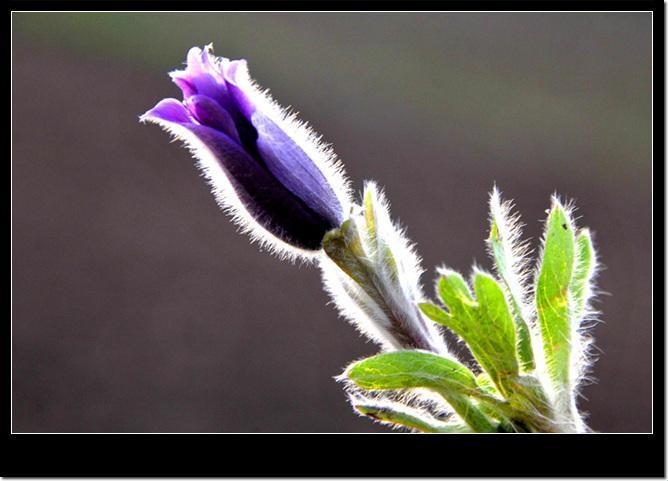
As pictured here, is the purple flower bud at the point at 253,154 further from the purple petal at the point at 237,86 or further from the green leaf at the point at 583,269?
the green leaf at the point at 583,269

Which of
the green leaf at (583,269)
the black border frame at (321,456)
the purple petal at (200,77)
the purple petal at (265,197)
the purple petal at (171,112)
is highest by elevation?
the purple petal at (200,77)

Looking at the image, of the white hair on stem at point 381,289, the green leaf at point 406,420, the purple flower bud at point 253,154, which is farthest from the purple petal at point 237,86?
the green leaf at point 406,420

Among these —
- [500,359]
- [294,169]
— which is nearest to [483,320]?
[500,359]

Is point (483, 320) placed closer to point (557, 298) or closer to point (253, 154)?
point (557, 298)

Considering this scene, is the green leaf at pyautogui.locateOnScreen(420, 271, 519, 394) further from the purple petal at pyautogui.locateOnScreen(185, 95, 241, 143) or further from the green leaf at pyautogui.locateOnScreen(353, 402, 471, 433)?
the purple petal at pyautogui.locateOnScreen(185, 95, 241, 143)
